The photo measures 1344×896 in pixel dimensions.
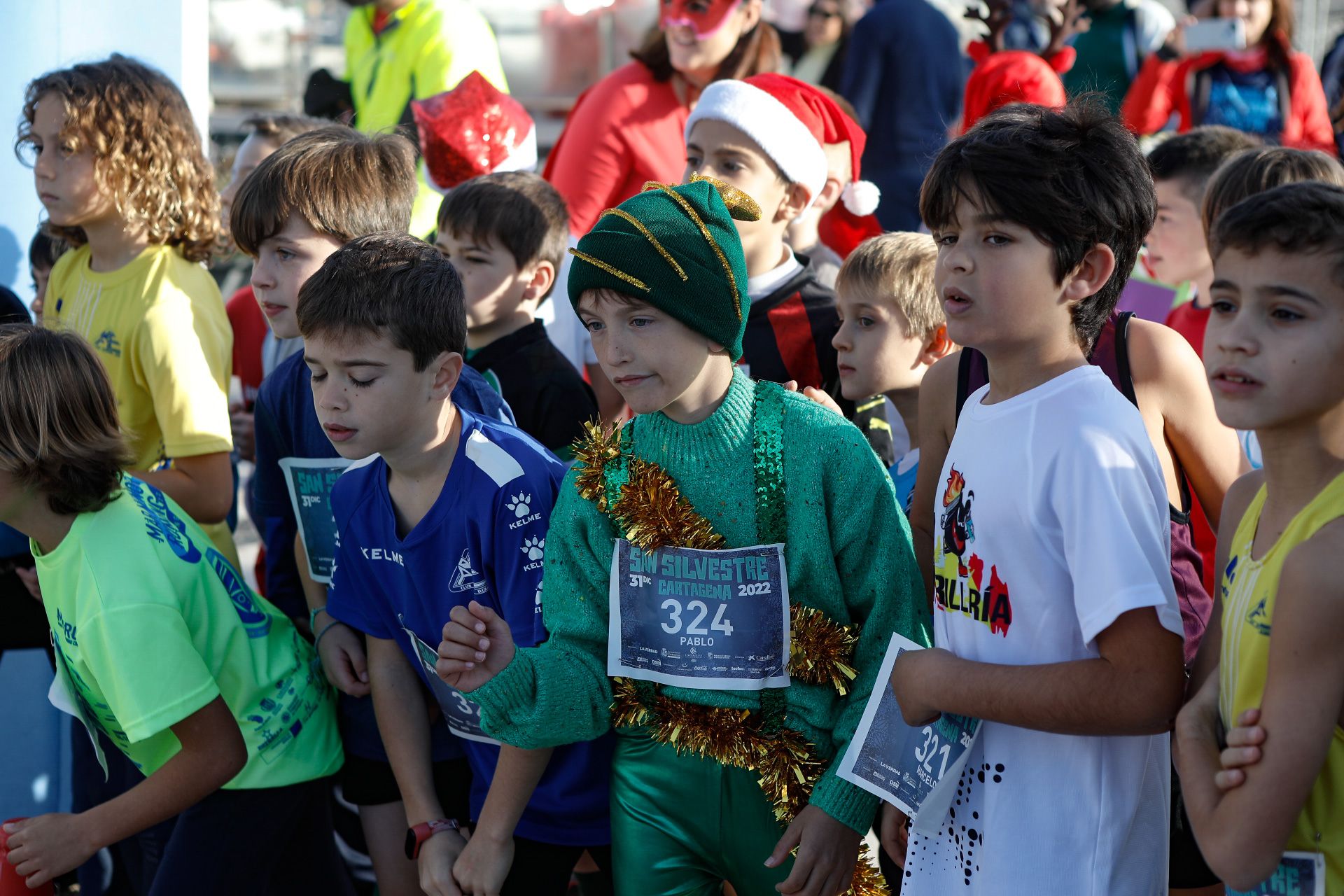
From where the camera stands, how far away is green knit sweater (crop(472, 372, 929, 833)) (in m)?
2.15

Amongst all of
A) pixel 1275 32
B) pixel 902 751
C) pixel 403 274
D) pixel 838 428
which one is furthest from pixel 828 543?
pixel 1275 32

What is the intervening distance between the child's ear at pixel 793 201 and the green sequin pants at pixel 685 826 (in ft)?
5.46

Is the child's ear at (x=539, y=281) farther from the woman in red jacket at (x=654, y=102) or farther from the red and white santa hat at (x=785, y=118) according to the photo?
the woman in red jacket at (x=654, y=102)

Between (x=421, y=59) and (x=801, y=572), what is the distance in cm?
334

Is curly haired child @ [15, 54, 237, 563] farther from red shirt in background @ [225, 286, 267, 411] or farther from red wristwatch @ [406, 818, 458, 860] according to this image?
red wristwatch @ [406, 818, 458, 860]

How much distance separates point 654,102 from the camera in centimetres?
448

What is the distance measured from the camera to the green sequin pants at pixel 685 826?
222 centimetres

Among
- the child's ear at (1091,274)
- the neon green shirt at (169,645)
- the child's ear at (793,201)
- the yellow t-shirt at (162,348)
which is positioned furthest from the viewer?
the child's ear at (793,201)

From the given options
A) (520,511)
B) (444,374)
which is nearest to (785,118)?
(444,374)

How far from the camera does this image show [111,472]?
253cm

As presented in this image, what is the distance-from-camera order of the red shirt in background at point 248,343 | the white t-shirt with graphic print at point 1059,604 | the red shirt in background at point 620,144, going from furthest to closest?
the red shirt in background at point 620,144 < the red shirt in background at point 248,343 < the white t-shirt with graphic print at point 1059,604

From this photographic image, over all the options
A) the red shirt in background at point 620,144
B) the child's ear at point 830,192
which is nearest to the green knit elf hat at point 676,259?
the child's ear at point 830,192

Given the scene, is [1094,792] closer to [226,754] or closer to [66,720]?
[226,754]

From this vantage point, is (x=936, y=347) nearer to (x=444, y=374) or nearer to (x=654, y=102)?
(x=444, y=374)
